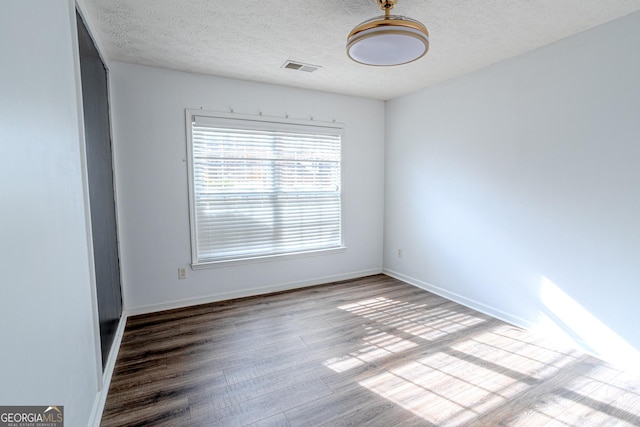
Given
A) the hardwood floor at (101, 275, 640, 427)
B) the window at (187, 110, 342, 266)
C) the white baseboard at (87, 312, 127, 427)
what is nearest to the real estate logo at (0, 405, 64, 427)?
the white baseboard at (87, 312, 127, 427)

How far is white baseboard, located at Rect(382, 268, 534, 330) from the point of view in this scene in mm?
2941

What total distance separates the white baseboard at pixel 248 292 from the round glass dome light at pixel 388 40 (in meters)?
2.83

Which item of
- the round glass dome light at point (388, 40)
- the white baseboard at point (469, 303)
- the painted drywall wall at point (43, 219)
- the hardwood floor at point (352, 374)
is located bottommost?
the hardwood floor at point (352, 374)

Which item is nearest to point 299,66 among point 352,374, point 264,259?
point 264,259

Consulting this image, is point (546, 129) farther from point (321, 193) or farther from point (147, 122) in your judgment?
point (147, 122)

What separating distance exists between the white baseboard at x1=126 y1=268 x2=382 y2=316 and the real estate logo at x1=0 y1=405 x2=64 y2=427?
7.08 ft

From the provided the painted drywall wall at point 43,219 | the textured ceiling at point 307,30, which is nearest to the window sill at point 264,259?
the painted drywall wall at point 43,219

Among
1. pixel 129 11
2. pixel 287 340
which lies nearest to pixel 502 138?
pixel 287 340

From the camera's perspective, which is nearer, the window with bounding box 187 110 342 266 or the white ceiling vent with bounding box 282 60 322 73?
the white ceiling vent with bounding box 282 60 322 73

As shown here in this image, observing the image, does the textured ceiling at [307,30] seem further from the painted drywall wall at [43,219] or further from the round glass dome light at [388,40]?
the painted drywall wall at [43,219]

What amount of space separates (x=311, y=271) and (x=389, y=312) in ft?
4.12

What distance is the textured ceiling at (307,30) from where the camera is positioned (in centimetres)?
205

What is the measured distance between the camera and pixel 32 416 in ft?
3.39

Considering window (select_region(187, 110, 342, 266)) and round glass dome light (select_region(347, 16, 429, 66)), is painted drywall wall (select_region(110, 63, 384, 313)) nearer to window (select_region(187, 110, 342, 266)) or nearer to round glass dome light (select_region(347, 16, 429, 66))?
window (select_region(187, 110, 342, 266))
